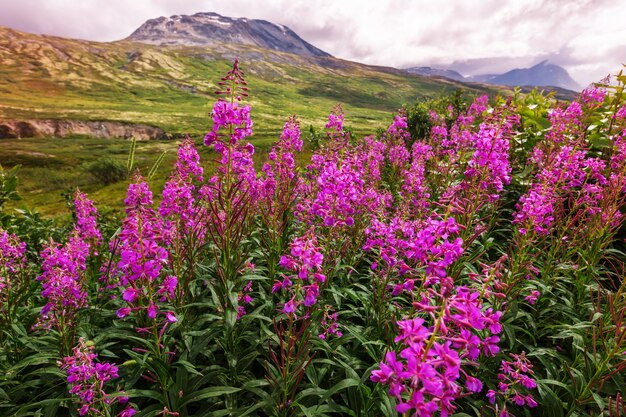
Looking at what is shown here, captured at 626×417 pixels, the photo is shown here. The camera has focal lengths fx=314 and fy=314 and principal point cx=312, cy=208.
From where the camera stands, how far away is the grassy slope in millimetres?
49219

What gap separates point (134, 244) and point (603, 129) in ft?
34.3

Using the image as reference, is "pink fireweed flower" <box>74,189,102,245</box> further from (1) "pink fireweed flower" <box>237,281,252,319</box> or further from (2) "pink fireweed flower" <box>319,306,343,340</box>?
(2) "pink fireweed flower" <box>319,306,343,340</box>

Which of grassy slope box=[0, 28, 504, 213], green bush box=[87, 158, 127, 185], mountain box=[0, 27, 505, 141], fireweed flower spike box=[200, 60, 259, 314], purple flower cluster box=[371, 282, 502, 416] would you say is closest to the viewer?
purple flower cluster box=[371, 282, 502, 416]

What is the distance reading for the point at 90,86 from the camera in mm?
142500

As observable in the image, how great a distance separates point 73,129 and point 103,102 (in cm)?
4633

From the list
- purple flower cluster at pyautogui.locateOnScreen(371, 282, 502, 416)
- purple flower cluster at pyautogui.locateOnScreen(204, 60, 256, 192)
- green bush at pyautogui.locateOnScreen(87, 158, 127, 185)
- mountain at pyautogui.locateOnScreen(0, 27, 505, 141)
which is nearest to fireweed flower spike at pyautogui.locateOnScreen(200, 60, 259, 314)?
purple flower cluster at pyautogui.locateOnScreen(204, 60, 256, 192)

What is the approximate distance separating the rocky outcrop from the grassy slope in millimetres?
4097

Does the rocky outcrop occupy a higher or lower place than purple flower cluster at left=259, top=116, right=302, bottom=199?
lower

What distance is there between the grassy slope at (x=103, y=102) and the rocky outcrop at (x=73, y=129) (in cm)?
410

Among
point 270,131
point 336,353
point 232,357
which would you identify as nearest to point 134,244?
point 232,357

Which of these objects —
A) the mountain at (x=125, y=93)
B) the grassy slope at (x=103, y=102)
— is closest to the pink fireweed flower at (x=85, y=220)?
the grassy slope at (x=103, y=102)

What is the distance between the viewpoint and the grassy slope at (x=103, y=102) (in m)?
49.2

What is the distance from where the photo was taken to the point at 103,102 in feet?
414

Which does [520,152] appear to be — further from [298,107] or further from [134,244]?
[298,107]
